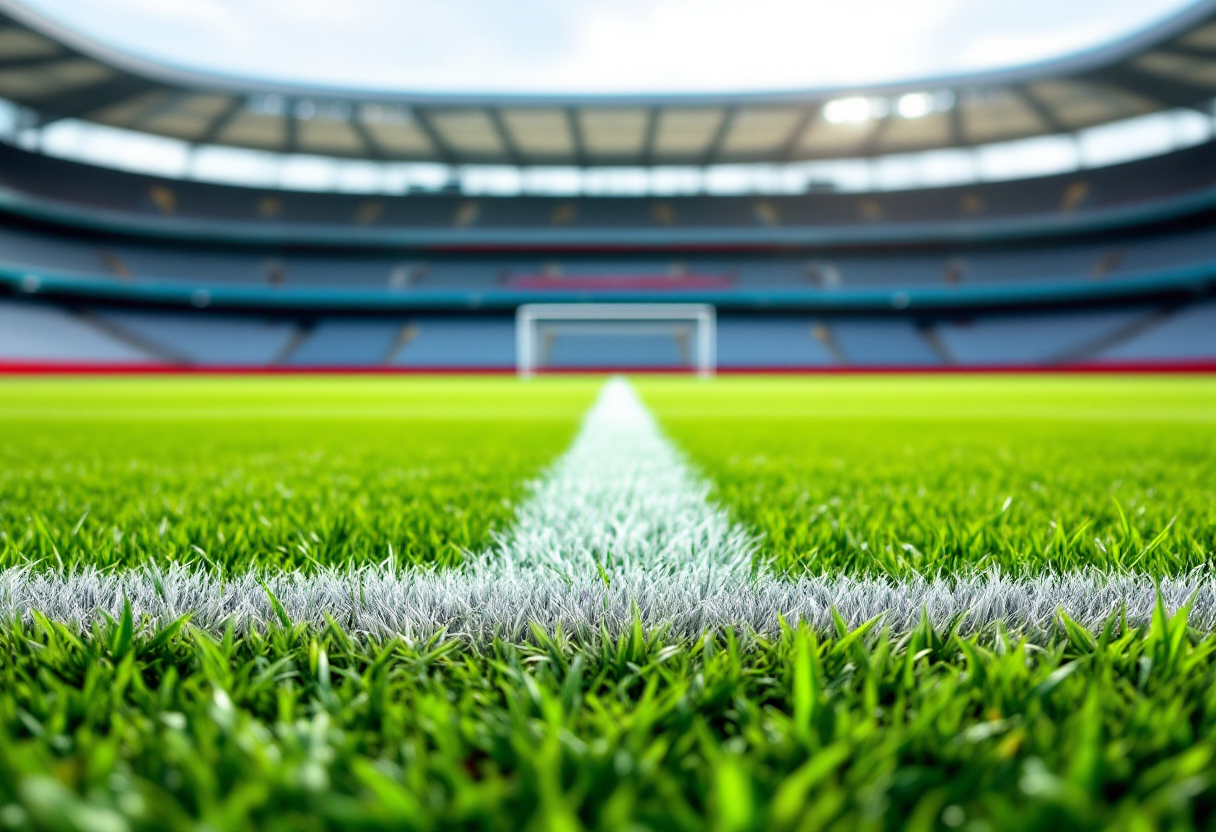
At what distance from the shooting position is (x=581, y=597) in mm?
929

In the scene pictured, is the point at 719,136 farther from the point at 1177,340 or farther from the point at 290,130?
the point at 1177,340

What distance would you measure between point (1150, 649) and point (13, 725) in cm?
94

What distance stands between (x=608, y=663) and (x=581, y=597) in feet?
0.71

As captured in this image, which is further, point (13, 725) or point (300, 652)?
point (300, 652)

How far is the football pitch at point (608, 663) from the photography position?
42 centimetres

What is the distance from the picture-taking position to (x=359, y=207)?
3384cm

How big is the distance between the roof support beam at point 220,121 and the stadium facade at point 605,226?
181 millimetres

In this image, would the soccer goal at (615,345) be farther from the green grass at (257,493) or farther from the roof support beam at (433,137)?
the green grass at (257,493)

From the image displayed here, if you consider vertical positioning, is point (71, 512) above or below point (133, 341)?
below

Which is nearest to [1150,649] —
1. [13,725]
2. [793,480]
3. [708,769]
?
[708,769]

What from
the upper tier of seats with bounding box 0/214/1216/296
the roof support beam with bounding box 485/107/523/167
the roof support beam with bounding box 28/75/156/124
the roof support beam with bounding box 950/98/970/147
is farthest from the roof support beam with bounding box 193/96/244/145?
the roof support beam with bounding box 950/98/970/147

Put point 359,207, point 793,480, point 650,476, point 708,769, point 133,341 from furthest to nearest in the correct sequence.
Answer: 1. point 359,207
2. point 133,341
3. point 650,476
4. point 793,480
5. point 708,769

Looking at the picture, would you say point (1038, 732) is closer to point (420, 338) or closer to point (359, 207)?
point (420, 338)

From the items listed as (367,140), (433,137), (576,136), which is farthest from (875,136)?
(367,140)
